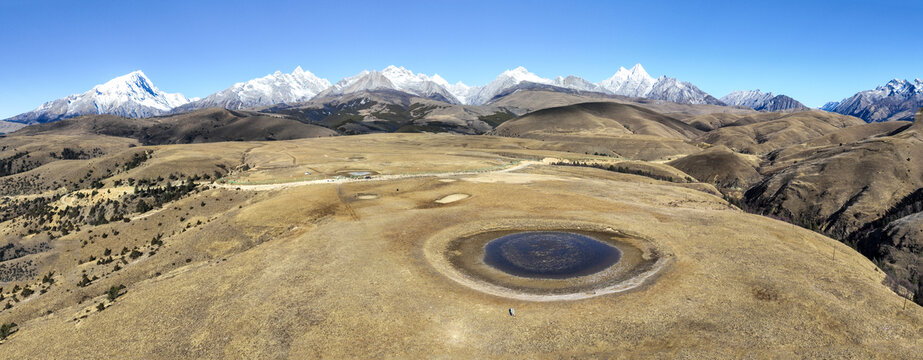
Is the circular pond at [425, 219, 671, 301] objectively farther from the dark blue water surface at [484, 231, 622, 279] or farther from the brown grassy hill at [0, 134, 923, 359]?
the brown grassy hill at [0, 134, 923, 359]

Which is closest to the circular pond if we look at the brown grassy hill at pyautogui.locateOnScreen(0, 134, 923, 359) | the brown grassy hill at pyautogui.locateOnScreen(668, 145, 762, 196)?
the brown grassy hill at pyautogui.locateOnScreen(0, 134, 923, 359)

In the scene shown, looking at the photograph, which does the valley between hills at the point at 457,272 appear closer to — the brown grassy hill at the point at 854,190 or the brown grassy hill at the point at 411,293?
the brown grassy hill at the point at 411,293

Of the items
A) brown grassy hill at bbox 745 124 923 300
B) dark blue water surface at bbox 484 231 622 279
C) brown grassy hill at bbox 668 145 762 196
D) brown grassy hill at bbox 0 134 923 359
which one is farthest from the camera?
brown grassy hill at bbox 668 145 762 196

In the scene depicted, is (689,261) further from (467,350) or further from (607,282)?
(467,350)

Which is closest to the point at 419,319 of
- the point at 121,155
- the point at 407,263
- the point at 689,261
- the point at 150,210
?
the point at 407,263

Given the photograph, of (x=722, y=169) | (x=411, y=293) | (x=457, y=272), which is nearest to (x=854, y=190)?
(x=722, y=169)

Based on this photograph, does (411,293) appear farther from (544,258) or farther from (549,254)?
(549,254)

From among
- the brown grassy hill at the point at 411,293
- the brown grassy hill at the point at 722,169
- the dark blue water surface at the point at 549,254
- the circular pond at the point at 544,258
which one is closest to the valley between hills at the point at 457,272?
the brown grassy hill at the point at 411,293

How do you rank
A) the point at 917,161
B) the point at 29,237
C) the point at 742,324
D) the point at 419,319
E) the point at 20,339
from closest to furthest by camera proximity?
1. the point at 742,324
2. the point at 419,319
3. the point at 20,339
4. the point at 29,237
5. the point at 917,161
